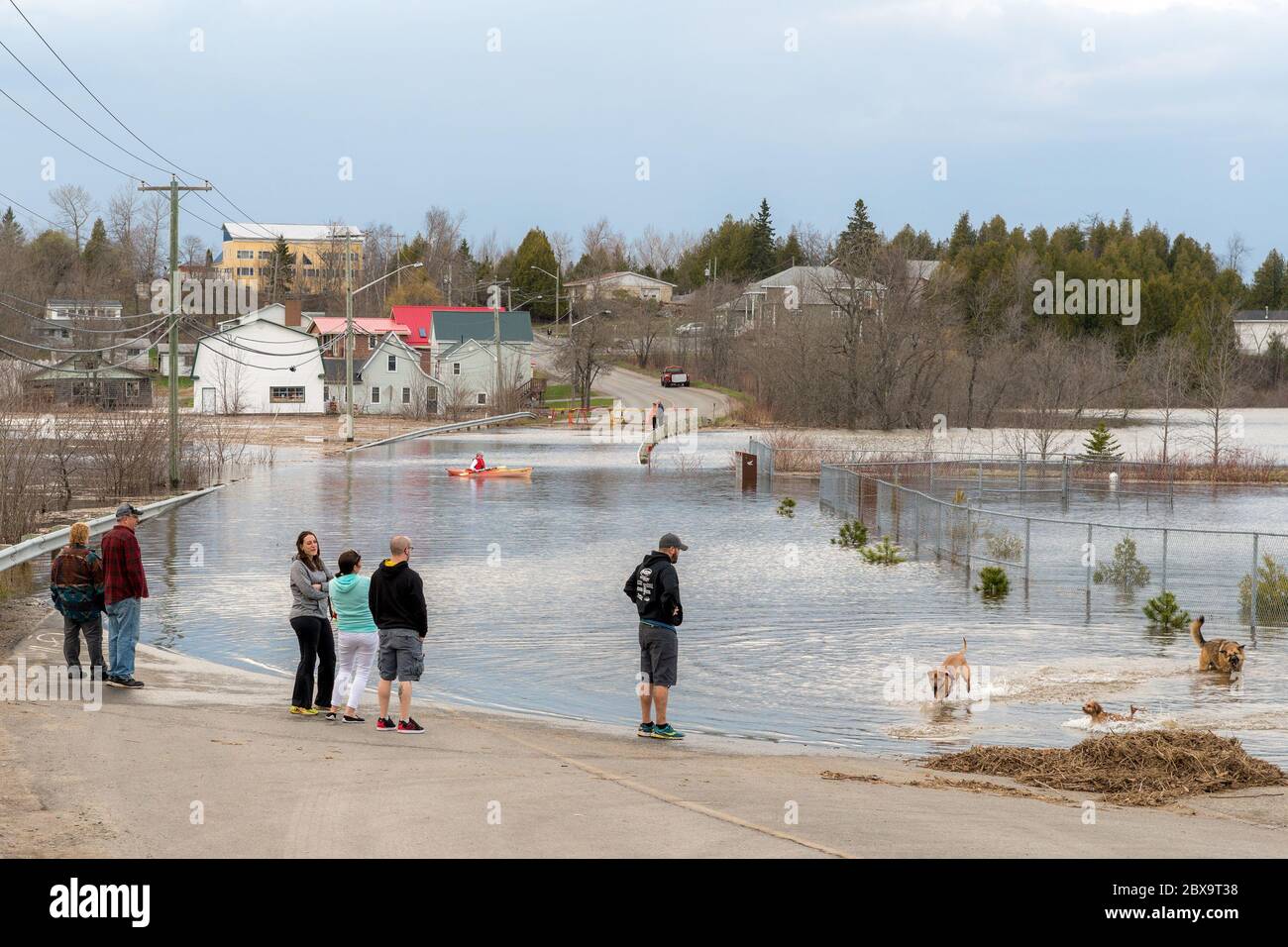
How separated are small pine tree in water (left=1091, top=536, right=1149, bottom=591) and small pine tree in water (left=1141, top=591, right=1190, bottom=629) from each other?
A: 149 inches

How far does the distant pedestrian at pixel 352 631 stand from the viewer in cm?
1382

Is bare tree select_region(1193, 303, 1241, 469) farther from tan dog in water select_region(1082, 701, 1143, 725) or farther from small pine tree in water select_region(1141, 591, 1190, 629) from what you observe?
tan dog in water select_region(1082, 701, 1143, 725)

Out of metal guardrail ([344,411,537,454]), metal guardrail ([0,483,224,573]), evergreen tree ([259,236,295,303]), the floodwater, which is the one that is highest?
evergreen tree ([259,236,295,303])

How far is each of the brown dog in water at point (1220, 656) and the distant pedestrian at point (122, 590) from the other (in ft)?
45.1

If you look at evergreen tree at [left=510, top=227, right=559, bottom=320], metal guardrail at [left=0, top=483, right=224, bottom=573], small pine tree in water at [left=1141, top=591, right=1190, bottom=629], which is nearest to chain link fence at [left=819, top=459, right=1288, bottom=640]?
small pine tree in water at [left=1141, top=591, right=1190, bottom=629]

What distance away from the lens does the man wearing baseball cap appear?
13719mm

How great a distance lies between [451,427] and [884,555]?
195 feet

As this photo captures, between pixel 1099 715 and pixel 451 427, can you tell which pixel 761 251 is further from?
pixel 1099 715

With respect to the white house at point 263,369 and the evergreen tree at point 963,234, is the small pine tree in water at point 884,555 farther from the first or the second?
the evergreen tree at point 963,234

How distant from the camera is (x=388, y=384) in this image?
10775 centimetres

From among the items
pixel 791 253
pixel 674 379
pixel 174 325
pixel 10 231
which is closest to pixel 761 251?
pixel 791 253

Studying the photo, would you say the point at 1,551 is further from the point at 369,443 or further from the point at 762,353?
the point at 762,353

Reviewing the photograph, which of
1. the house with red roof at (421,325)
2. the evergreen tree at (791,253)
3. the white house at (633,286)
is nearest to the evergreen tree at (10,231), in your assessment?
the house with red roof at (421,325)

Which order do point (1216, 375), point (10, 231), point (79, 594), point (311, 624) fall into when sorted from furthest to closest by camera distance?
point (10, 231)
point (1216, 375)
point (79, 594)
point (311, 624)
